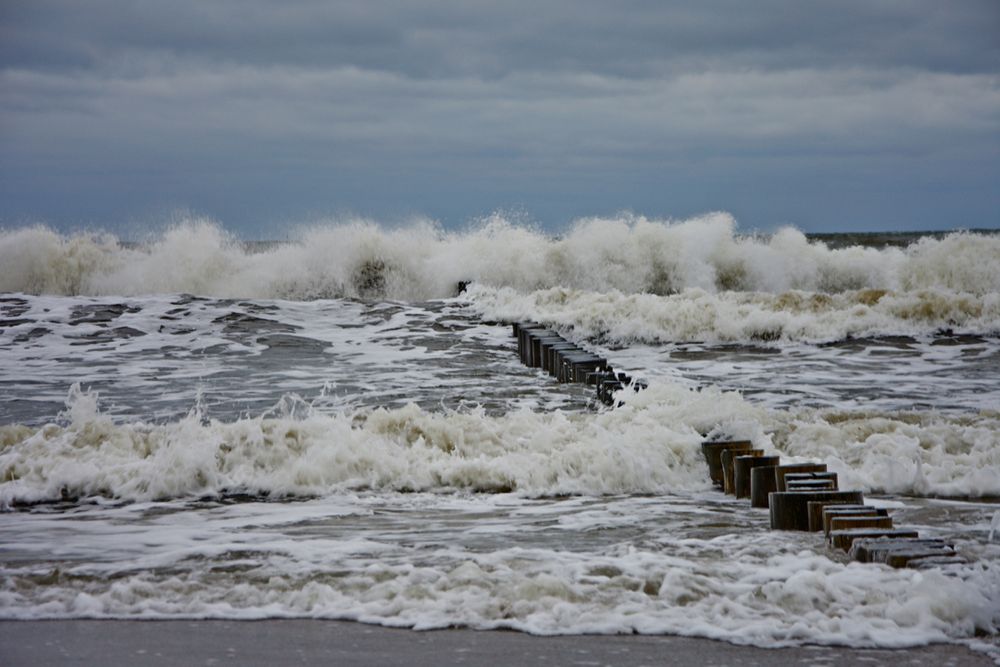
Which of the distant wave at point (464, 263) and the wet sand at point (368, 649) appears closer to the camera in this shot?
the wet sand at point (368, 649)

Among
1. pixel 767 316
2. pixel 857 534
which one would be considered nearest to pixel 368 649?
pixel 857 534

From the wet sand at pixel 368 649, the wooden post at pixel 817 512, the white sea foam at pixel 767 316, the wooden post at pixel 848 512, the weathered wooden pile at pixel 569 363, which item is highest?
the white sea foam at pixel 767 316

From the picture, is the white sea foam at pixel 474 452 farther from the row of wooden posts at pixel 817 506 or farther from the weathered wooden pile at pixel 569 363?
the weathered wooden pile at pixel 569 363

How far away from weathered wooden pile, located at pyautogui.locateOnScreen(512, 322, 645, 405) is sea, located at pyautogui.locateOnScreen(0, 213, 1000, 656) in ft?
0.93

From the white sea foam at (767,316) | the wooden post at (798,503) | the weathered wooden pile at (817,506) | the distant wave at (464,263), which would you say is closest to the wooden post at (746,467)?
the weathered wooden pile at (817,506)

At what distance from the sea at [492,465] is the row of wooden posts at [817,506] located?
0.11 meters

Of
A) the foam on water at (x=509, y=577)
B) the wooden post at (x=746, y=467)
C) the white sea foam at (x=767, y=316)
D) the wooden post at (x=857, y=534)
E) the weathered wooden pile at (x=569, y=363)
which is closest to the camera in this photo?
the foam on water at (x=509, y=577)

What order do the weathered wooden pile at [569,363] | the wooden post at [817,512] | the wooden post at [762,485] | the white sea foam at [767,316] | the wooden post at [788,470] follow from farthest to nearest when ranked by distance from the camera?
the white sea foam at [767,316] < the weathered wooden pile at [569,363] < the wooden post at [762,485] < the wooden post at [788,470] < the wooden post at [817,512]

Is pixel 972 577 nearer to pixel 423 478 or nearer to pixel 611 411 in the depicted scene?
pixel 423 478

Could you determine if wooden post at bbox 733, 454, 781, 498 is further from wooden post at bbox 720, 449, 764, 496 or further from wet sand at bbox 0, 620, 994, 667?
wet sand at bbox 0, 620, 994, 667

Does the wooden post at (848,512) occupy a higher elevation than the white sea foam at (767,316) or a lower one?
lower

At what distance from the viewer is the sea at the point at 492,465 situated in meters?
4.18

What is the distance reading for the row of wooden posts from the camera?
4.45m

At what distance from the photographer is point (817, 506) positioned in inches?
211
